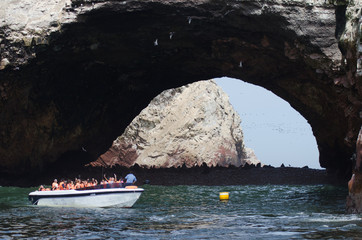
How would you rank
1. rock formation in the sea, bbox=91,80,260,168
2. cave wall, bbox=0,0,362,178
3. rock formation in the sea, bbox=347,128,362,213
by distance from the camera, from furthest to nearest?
rock formation in the sea, bbox=91,80,260,168, cave wall, bbox=0,0,362,178, rock formation in the sea, bbox=347,128,362,213

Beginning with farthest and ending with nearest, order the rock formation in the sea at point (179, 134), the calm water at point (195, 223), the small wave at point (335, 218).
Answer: the rock formation in the sea at point (179, 134), the small wave at point (335, 218), the calm water at point (195, 223)

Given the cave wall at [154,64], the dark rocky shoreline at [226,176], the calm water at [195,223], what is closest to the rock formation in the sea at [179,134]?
the dark rocky shoreline at [226,176]

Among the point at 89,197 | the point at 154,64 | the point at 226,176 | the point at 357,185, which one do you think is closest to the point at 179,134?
the point at 226,176

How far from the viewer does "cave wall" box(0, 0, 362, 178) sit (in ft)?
73.9

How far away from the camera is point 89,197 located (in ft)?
80.4

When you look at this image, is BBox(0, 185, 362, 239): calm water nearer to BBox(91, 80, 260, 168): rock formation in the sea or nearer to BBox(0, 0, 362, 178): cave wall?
BBox(0, 0, 362, 178): cave wall

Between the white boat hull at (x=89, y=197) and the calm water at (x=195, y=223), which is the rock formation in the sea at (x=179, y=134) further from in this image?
the calm water at (x=195, y=223)

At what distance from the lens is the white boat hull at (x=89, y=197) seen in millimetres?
24062

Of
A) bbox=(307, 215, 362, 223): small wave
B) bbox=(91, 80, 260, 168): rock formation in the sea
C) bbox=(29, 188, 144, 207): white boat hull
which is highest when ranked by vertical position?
bbox=(91, 80, 260, 168): rock formation in the sea

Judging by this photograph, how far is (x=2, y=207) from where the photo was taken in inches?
918

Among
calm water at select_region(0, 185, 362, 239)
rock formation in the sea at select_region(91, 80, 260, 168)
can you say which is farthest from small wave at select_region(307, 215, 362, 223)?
rock formation in the sea at select_region(91, 80, 260, 168)

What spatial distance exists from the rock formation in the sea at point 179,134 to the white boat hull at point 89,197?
3507 cm

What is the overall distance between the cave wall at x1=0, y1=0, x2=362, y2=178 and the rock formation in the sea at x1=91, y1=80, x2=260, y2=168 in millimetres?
27523

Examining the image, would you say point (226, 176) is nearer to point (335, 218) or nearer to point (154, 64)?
point (154, 64)
